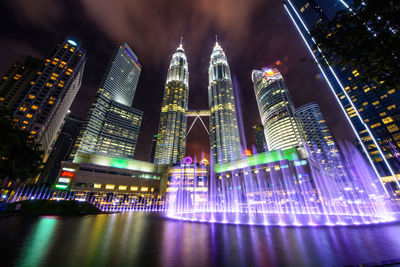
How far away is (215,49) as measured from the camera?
7082 inches

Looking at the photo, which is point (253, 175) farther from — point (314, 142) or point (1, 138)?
point (314, 142)

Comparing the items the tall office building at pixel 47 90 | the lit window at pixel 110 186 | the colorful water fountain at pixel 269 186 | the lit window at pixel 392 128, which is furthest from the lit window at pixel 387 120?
the tall office building at pixel 47 90

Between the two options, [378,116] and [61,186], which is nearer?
[61,186]

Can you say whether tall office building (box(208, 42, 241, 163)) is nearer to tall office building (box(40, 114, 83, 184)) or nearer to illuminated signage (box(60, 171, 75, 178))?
illuminated signage (box(60, 171, 75, 178))

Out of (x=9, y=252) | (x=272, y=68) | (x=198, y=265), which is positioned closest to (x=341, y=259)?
(x=198, y=265)

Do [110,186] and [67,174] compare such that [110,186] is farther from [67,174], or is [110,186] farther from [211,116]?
[211,116]

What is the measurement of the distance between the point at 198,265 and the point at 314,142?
163318mm

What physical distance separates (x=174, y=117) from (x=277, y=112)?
88.4m

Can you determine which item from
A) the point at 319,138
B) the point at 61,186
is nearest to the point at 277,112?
the point at 319,138

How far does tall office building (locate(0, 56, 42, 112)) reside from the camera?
7475cm

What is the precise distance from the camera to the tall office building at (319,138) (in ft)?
400

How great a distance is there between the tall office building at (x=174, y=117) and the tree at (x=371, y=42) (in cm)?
12528

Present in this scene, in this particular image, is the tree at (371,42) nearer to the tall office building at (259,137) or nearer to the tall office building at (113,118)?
the tall office building at (113,118)

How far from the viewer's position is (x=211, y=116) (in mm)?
139500
